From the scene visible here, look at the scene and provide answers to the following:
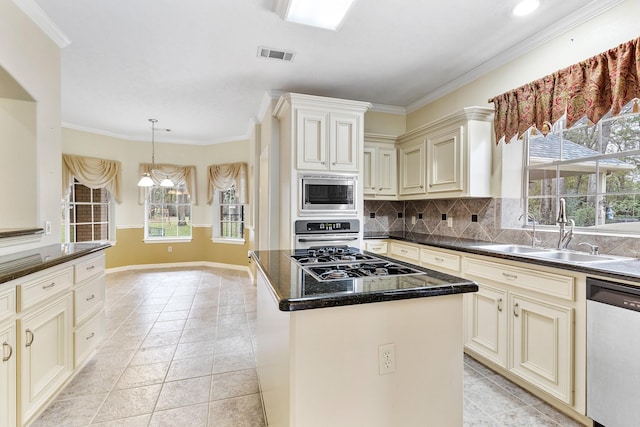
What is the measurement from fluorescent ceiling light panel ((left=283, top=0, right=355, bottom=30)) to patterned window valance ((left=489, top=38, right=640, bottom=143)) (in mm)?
1655

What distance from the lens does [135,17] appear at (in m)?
2.36

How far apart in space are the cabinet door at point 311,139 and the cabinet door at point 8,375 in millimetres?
2448

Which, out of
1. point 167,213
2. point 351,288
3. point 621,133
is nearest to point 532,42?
point 621,133

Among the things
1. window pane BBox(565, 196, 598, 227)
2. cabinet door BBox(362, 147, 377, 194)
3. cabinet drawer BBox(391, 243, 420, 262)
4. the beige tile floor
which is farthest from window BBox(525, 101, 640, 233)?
cabinet door BBox(362, 147, 377, 194)

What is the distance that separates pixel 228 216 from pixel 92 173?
2.49 metres

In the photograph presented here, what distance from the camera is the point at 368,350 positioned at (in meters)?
1.18

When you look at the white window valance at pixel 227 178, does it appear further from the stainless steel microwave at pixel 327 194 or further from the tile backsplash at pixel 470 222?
the stainless steel microwave at pixel 327 194

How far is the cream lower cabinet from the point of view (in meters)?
1.81

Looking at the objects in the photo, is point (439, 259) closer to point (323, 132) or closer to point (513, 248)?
point (513, 248)

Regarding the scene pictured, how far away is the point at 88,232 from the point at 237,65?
4.59 m

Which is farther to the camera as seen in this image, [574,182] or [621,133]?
[574,182]

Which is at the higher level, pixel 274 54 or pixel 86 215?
pixel 274 54

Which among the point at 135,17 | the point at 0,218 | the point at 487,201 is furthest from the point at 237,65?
the point at 487,201

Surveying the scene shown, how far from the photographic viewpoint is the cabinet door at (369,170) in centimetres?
390
